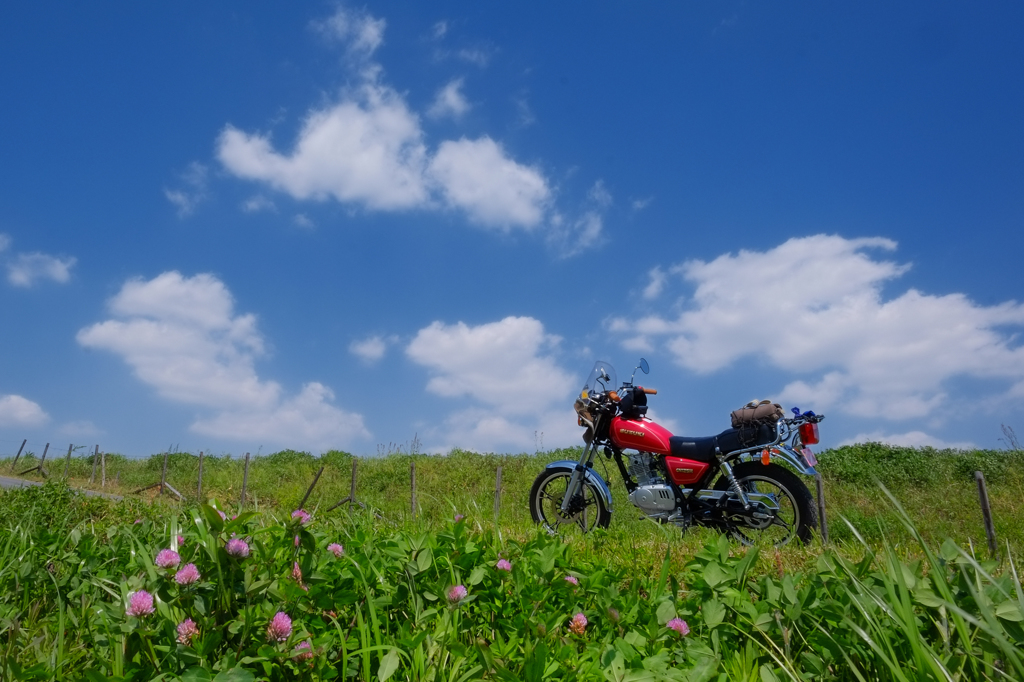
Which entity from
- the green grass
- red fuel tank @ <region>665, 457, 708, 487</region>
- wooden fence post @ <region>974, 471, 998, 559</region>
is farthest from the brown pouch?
the green grass

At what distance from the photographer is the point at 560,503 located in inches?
258

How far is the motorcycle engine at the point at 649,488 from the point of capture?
19.4ft

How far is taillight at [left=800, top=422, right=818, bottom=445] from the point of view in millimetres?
5328

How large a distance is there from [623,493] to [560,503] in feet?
16.9

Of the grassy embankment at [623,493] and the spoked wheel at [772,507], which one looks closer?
the grassy embankment at [623,493]

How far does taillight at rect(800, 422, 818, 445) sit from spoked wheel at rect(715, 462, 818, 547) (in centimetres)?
30

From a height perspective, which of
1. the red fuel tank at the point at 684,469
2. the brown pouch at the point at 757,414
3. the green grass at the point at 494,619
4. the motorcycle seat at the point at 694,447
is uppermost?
the brown pouch at the point at 757,414

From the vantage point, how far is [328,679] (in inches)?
75.7

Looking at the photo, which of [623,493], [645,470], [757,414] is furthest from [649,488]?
[623,493]

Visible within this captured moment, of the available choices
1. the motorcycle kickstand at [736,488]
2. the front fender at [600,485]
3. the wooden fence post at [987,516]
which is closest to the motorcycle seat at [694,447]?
the motorcycle kickstand at [736,488]

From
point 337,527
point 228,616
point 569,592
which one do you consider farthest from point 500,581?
point 337,527

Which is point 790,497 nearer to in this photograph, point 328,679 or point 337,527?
point 337,527

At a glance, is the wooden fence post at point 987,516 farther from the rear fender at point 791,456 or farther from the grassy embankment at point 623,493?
the rear fender at point 791,456

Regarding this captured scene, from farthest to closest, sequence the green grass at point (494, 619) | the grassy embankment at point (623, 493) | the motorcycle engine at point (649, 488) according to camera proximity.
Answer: the motorcycle engine at point (649, 488) < the grassy embankment at point (623, 493) < the green grass at point (494, 619)
